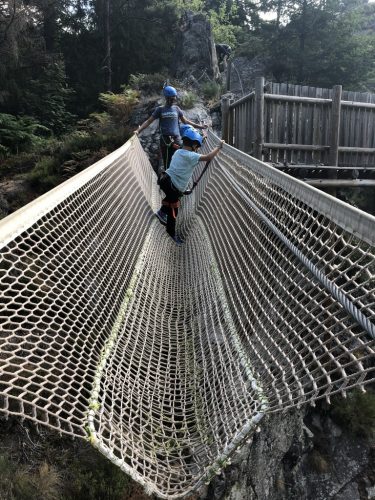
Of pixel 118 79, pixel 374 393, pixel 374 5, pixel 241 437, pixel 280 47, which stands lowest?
pixel 374 393

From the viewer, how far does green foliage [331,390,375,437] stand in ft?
14.5

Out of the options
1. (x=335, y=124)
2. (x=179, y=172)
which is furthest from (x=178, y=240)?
(x=335, y=124)

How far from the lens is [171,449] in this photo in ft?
6.38

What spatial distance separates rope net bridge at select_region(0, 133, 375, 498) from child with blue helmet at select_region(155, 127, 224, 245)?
0.60 meters

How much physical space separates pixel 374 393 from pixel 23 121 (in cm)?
1151

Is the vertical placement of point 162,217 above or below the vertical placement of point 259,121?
below

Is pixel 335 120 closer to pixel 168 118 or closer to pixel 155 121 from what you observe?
pixel 168 118

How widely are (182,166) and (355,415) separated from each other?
340cm

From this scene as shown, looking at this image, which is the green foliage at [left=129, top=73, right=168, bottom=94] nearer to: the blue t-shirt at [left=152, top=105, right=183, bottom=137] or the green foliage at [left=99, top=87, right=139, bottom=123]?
the green foliage at [left=99, top=87, right=139, bottom=123]

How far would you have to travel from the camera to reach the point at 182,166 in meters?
4.82

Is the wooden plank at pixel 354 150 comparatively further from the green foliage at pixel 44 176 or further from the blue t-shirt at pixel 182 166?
the green foliage at pixel 44 176

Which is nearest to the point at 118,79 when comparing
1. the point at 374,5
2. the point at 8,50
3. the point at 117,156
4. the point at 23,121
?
the point at 8,50

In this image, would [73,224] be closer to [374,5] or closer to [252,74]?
[252,74]

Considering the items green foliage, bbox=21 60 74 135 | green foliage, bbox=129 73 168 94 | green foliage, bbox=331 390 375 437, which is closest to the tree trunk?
green foliage, bbox=21 60 74 135
